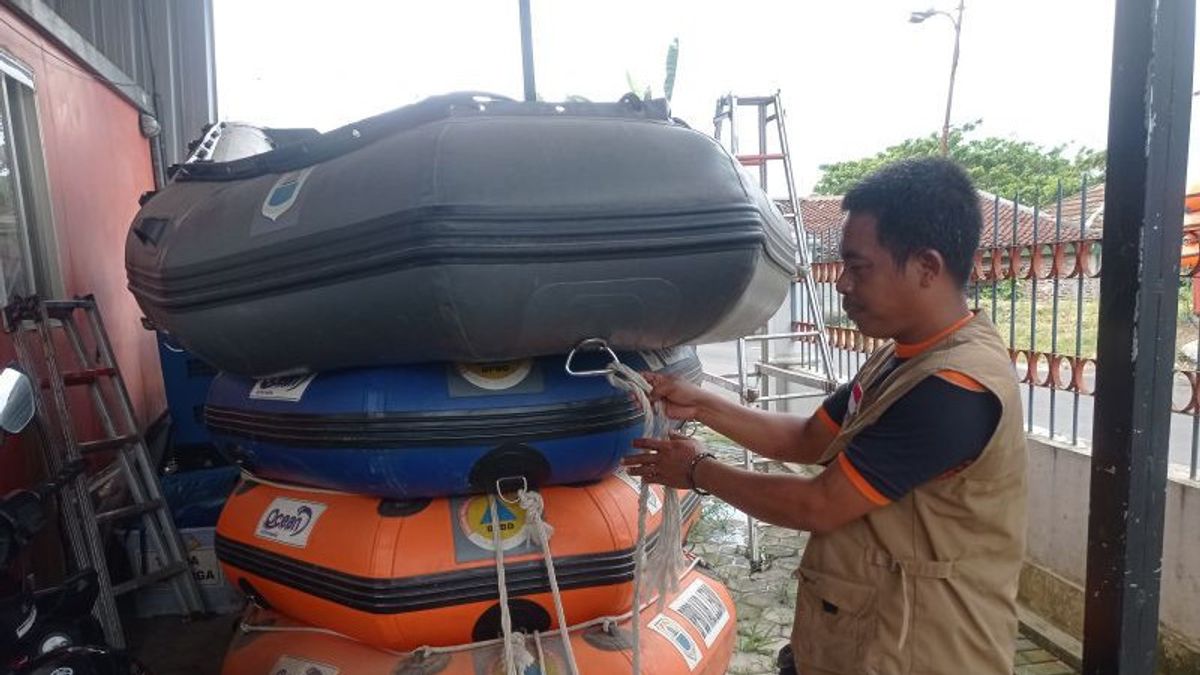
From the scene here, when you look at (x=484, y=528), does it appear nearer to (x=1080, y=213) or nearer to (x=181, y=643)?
(x=181, y=643)

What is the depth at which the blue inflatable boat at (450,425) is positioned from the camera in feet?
4.71

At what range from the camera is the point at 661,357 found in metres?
1.74

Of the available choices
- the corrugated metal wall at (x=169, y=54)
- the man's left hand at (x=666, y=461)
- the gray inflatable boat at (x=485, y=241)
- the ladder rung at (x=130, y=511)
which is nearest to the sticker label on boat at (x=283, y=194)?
the gray inflatable boat at (x=485, y=241)

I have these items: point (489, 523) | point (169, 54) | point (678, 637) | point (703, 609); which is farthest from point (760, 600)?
point (169, 54)

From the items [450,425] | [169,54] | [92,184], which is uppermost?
[169,54]

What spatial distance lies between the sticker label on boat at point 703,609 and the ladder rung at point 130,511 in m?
1.93

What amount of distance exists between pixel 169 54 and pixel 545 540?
17.6ft

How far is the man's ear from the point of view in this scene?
3.49 feet

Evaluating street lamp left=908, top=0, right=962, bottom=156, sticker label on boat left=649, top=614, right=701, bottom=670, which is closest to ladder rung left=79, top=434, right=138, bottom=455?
sticker label on boat left=649, top=614, right=701, bottom=670

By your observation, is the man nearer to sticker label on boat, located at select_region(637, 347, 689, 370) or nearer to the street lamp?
sticker label on boat, located at select_region(637, 347, 689, 370)

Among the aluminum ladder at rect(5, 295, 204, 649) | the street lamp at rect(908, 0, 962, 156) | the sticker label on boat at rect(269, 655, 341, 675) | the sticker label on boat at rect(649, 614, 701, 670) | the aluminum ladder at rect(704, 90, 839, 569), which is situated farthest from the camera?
the street lamp at rect(908, 0, 962, 156)

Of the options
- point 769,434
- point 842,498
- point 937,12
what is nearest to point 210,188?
point 769,434

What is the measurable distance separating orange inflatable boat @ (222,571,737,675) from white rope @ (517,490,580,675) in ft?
0.22

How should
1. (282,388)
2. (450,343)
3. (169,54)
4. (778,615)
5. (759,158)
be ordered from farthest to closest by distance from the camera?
(169,54) < (759,158) < (778,615) < (282,388) < (450,343)
